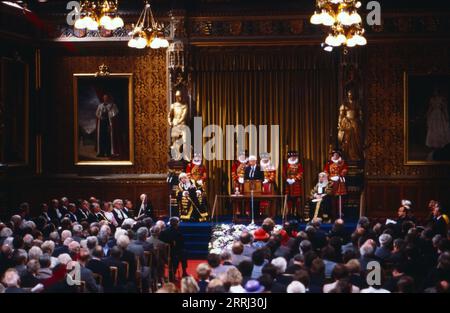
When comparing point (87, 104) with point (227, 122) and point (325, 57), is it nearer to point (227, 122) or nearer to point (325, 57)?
point (227, 122)

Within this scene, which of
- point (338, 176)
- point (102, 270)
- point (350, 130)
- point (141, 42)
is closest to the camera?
point (102, 270)

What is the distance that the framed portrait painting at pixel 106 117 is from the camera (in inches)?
796

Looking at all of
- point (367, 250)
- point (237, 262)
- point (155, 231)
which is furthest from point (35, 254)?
point (367, 250)

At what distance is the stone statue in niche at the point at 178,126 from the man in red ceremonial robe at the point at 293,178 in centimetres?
278

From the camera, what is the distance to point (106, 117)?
2022 centimetres

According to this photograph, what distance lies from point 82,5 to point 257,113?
312 inches

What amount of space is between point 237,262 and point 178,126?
892 centimetres

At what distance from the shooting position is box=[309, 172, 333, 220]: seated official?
18.0 metres

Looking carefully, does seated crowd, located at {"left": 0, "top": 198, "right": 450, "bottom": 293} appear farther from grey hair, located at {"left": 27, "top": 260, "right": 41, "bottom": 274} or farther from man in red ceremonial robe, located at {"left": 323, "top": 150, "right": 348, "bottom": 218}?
man in red ceremonial robe, located at {"left": 323, "top": 150, "right": 348, "bottom": 218}

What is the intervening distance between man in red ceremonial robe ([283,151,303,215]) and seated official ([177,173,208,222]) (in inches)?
88.6

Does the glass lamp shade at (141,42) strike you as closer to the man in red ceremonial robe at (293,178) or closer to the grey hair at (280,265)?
the man in red ceremonial robe at (293,178)

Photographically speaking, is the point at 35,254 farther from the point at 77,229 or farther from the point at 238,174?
the point at 238,174

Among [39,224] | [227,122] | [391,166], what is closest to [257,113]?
[227,122]

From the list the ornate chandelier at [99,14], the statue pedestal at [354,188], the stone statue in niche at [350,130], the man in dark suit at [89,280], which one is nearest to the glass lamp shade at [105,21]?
the ornate chandelier at [99,14]
